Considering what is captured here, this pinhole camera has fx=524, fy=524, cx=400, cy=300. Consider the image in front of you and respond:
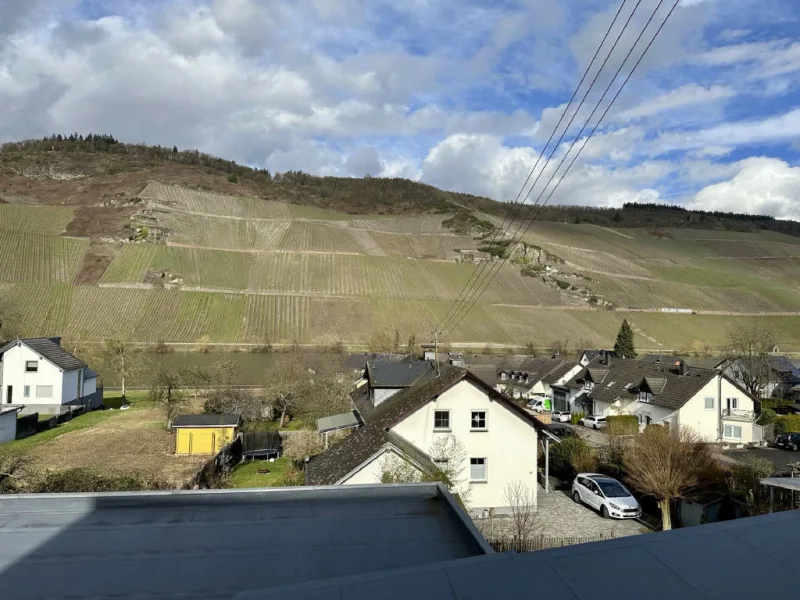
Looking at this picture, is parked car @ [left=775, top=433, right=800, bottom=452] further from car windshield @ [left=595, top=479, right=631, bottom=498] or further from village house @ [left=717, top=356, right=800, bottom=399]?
car windshield @ [left=595, top=479, right=631, bottom=498]

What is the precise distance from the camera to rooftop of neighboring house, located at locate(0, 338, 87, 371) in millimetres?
40406

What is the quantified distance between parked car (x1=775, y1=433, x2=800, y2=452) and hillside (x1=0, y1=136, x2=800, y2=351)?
58.1m

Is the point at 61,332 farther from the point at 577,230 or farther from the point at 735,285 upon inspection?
the point at 577,230

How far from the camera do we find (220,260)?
374 feet

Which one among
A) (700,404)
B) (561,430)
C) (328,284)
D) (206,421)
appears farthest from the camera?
(328,284)

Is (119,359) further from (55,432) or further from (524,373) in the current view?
(524,373)

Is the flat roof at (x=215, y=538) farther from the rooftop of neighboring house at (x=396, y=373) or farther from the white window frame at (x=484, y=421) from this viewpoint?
the rooftop of neighboring house at (x=396, y=373)

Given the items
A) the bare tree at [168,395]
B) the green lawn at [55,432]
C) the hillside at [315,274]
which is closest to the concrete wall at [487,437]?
the green lawn at [55,432]

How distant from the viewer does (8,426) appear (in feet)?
103

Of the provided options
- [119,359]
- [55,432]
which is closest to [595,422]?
[55,432]

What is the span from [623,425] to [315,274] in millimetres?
83837

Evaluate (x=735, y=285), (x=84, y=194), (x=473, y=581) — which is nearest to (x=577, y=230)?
(x=735, y=285)

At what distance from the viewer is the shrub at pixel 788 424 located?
1492 inches

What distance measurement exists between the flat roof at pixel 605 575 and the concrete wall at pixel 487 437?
59.6ft
